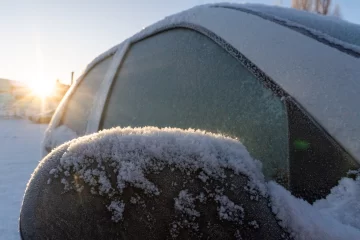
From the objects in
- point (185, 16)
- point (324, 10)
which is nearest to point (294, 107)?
point (185, 16)

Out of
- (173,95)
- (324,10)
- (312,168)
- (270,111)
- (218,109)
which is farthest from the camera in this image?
(324,10)

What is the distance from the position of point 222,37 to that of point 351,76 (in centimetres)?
58

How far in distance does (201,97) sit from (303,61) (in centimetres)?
42

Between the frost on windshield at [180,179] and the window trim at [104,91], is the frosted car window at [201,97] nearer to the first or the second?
the window trim at [104,91]

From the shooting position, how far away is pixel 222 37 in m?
1.45

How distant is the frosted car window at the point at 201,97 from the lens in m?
1.11

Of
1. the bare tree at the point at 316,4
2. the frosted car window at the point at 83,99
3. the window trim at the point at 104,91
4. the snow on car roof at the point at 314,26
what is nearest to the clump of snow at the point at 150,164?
the snow on car roof at the point at 314,26

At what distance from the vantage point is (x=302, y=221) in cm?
73

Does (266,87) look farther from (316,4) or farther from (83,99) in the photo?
(316,4)

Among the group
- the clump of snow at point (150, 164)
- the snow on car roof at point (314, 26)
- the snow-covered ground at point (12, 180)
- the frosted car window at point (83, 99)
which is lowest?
the snow-covered ground at point (12, 180)

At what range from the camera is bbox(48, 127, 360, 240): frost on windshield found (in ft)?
2.14

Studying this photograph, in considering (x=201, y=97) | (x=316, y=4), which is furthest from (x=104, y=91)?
(x=316, y=4)

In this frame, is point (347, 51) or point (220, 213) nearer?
point (220, 213)

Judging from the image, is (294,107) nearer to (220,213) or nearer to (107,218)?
(220,213)
